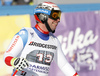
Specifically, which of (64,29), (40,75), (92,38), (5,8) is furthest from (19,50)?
(92,38)

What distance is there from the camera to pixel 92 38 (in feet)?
27.7

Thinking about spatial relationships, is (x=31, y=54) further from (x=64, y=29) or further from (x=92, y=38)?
(x=92, y=38)

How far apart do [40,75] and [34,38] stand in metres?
0.58

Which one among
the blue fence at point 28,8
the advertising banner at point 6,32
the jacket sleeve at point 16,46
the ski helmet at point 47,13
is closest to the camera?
the jacket sleeve at point 16,46

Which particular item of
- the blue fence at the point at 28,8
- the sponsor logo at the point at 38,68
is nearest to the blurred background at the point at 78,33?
the blue fence at the point at 28,8

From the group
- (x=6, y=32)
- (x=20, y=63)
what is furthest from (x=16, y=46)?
(x=6, y=32)

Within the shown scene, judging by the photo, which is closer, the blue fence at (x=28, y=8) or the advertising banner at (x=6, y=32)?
the advertising banner at (x=6, y=32)

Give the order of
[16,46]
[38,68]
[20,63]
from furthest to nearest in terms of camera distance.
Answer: [38,68] < [16,46] < [20,63]

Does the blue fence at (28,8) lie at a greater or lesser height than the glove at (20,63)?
greater

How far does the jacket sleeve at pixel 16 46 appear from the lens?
390cm

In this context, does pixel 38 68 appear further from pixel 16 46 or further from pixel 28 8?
pixel 28 8

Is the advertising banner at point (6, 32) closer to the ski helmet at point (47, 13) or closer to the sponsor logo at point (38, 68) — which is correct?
the ski helmet at point (47, 13)

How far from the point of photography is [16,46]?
398 cm

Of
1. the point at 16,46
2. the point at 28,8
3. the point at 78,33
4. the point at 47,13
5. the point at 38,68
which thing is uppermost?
the point at 28,8
